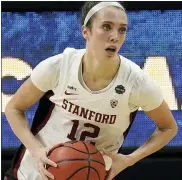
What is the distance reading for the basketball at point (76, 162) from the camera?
1.79 metres

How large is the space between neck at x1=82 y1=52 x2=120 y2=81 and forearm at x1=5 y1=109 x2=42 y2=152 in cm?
29

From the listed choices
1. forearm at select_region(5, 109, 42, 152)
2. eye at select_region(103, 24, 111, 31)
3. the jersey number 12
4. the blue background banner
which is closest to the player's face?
eye at select_region(103, 24, 111, 31)

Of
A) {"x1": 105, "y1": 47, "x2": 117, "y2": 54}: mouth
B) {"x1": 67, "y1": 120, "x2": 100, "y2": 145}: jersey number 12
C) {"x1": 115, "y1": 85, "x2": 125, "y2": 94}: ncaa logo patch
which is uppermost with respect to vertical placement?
{"x1": 105, "y1": 47, "x2": 117, "y2": 54}: mouth

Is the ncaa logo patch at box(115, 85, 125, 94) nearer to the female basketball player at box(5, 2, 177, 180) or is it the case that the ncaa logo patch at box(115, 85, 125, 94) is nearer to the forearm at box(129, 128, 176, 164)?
the female basketball player at box(5, 2, 177, 180)

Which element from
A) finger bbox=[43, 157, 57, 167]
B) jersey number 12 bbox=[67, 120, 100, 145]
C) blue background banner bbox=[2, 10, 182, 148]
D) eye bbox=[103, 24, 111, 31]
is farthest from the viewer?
blue background banner bbox=[2, 10, 182, 148]

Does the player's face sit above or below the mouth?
above

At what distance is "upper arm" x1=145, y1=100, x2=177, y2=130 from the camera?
2.02 meters

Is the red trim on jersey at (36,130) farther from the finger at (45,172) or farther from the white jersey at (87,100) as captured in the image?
the finger at (45,172)

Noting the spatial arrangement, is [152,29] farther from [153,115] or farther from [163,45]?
[153,115]

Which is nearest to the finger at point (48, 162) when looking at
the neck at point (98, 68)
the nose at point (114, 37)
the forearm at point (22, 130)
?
the forearm at point (22, 130)

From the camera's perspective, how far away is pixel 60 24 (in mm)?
3045

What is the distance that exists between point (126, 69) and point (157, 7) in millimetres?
1138

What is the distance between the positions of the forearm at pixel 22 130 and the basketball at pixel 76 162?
11cm

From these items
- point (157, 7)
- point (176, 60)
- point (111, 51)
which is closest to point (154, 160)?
point (176, 60)
